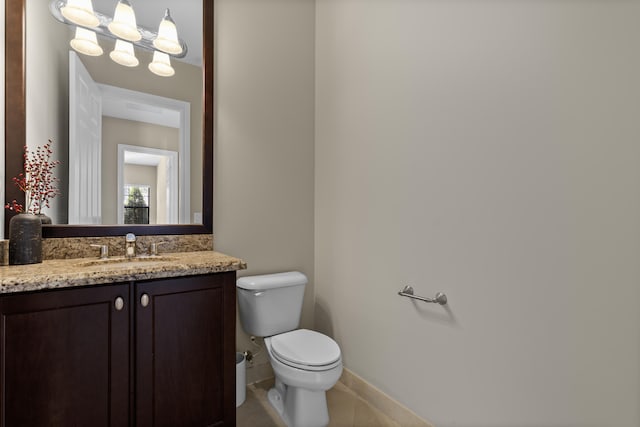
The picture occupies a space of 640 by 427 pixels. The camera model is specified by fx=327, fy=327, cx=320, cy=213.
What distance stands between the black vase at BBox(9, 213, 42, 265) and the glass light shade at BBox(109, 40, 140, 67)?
2.94 feet

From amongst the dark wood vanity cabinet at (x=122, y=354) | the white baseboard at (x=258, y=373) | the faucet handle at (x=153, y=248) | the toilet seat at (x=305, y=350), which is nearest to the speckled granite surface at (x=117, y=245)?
the faucet handle at (x=153, y=248)

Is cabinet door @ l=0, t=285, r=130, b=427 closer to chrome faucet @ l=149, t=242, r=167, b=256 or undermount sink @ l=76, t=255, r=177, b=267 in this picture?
undermount sink @ l=76, t=255, r=177, b=267

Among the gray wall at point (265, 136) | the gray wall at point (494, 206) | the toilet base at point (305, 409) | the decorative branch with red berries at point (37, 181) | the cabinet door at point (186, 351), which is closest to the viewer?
the gray wall at point (494, 206)

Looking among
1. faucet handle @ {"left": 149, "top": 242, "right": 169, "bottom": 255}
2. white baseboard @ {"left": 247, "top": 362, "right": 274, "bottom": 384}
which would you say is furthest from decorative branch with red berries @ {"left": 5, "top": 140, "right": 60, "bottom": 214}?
white baseboard @ {"left": 247, "top": 362, "right": 274, "bottom": 384}

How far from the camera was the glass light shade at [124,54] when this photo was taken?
1.71 meters

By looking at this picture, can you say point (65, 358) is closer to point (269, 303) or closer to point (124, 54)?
point (269, 303)

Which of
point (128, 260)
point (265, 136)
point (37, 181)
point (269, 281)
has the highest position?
point (265, 136)

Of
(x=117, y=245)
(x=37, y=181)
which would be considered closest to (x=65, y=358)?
(x=117, y=245)

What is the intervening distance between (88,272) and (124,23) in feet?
4.38

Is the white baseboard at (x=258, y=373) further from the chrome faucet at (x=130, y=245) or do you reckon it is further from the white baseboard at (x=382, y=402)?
the chrome faucet at (x=130, y=245)

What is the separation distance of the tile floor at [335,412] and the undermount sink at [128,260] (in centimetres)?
97

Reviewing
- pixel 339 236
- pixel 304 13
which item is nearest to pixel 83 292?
pixel 339 236

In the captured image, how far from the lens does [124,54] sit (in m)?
1.73

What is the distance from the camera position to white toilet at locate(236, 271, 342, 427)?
1.59m
